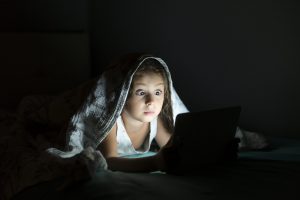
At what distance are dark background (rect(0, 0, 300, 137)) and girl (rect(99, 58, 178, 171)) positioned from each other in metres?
0.52

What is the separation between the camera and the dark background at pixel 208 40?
7.27 feet

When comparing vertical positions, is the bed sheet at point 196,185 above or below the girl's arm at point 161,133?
below

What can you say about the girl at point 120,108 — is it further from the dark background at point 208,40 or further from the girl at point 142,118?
the dark background at point 208,40

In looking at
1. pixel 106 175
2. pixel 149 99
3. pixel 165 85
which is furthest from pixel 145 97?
pixel 106 175

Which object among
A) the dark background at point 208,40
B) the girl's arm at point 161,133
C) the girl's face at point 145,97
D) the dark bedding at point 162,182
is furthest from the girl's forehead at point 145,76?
Answer: the dark background at point 208,40

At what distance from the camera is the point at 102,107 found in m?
1.77

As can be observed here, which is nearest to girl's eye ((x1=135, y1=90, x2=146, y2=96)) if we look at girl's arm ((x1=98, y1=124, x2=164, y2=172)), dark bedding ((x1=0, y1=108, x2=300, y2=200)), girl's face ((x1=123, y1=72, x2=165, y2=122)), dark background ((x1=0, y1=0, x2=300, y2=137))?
girl's face ((x1=123, y1=72, x2=165, y2=122))

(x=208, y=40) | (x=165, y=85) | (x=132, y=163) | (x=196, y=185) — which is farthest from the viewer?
(x=208, y=40)

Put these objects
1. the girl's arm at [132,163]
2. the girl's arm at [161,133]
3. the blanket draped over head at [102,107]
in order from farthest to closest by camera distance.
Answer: the girl's arm at [161,133], the blanket draped over head at [102,107], the girl's arm at [132,163]

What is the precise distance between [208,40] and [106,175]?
1154mm

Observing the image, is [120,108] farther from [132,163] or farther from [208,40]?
[208,40]

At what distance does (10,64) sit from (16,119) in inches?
19.3

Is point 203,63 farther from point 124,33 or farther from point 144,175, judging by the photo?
point 144,175

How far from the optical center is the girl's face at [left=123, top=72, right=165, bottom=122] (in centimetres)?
178
